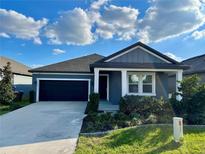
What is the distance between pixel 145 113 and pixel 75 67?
39.0ft

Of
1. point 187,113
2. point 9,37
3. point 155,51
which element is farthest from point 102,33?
point 187,113

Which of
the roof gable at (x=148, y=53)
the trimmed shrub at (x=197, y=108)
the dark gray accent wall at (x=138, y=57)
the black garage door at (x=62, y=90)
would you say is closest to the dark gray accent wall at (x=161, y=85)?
the roof gable at (x=148, y=53)

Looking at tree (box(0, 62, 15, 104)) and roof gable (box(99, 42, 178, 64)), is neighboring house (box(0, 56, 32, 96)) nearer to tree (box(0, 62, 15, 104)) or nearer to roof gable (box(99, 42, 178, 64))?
tree (box(0, 62, 15, 104))

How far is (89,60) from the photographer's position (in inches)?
958

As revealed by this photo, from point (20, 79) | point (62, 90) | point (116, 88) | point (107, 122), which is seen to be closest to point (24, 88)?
point (20, 79)

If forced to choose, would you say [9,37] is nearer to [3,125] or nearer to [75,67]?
[75,67]

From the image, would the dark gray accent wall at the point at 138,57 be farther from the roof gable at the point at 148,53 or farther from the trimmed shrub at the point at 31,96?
the trimmed shrub at the point at 31,96

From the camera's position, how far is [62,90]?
20484 mm

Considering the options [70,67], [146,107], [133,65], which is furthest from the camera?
[70,67]

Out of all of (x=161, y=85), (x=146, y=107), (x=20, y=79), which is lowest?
(x=146, y=107)

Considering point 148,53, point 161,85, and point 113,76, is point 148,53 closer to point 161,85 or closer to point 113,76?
point 161,85

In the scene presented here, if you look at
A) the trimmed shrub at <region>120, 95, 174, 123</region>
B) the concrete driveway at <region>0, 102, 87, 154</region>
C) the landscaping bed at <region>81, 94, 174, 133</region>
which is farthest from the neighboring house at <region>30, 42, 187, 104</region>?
the concrete driveway at <region>0, 102, 87, 154</region>

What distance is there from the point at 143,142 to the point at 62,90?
14932 mm

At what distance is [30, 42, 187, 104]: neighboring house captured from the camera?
13.4 m
